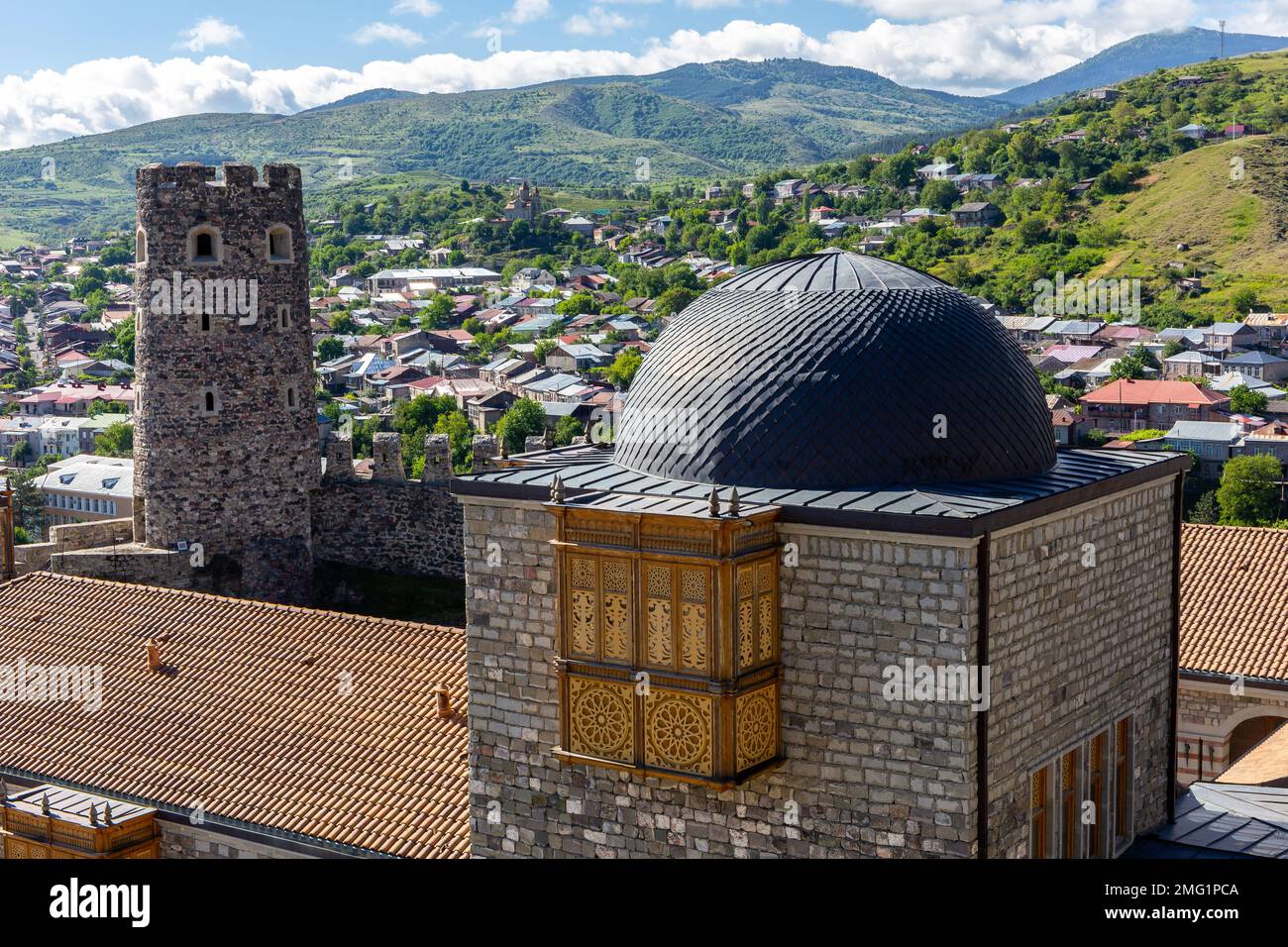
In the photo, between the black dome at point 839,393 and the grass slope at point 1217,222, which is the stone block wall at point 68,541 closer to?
the black dome at point 839,393

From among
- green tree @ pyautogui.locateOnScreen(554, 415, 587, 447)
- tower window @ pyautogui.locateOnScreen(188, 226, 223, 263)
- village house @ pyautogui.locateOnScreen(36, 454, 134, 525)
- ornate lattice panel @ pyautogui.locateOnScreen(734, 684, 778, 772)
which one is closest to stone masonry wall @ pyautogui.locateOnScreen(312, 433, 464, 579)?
tower window @ pyautogui.locateOnScreen(188, 226, 223, 263)

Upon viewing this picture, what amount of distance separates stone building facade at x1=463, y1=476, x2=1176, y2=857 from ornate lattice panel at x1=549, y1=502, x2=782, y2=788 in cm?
27

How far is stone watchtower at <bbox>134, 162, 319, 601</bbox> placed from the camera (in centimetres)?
2377

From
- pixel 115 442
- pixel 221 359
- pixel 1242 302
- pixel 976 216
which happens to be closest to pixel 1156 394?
pixel 1242 302

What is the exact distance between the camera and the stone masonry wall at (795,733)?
9.53 m

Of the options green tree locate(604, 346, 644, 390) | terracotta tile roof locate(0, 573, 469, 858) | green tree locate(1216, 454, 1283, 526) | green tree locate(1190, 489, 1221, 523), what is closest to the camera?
Answer: terracotta tile roof locate(0, 573, 469, 858)

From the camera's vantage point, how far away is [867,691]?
32.0ft

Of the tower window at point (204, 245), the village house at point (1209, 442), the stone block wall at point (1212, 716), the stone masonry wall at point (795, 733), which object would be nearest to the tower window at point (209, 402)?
the tower window at point (204, 245)

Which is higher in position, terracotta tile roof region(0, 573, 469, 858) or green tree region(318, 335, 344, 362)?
terracotta tile roof region(0, 573, 469, 858)

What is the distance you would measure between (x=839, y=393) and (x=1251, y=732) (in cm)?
864

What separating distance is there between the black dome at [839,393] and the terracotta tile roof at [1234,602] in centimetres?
650

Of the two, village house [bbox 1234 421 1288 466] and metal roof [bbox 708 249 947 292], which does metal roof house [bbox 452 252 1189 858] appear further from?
village house [bbox 1234 421 1288 466]

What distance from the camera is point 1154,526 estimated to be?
1175 cm
